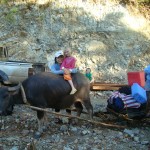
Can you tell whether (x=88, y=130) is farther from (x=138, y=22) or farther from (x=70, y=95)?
(x=138, y=22)

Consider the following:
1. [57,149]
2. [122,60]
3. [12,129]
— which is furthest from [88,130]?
[122,60]

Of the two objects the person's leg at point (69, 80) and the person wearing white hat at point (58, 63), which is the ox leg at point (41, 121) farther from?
the person wearing white hat at point (58, 63)

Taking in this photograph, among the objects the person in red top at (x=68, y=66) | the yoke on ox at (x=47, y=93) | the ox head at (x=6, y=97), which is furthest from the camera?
the person in red top at (x=68, y=66)

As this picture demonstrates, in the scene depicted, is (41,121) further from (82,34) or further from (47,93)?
(82,34)

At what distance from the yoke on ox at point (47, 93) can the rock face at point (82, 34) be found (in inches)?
276

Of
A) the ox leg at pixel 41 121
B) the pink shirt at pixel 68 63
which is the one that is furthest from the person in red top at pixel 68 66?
the ox leg at pixel 41 121

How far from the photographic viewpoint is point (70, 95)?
9.93 meters

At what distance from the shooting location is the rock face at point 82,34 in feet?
58.1

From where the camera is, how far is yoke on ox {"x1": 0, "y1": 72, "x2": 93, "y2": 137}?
9469 millimetres

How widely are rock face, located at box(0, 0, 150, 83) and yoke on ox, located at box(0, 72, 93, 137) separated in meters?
7.00

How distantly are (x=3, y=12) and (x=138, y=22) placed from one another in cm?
759

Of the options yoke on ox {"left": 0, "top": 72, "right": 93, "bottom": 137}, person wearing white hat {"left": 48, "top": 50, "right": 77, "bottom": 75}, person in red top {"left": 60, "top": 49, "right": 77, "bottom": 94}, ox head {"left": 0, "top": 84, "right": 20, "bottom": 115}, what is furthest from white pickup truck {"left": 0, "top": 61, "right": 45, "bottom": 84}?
ox head {"left": 0, "top": 84, "right": 20, "bottom": 115}

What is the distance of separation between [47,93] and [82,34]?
31.1 ft

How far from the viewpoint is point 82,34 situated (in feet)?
61.2
